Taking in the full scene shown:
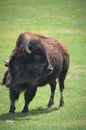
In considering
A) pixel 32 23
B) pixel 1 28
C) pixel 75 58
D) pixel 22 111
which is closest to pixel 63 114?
pixel 22 111

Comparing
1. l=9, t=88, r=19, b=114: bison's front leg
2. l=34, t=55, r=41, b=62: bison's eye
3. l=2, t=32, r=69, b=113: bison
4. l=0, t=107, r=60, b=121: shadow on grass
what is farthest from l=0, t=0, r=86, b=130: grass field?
l=34, t=55, r=41, b=62: bison's eye

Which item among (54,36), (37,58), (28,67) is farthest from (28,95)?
(54,36)

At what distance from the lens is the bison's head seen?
48.0 feet

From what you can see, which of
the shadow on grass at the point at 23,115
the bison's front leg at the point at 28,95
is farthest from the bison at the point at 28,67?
the shadow on grass at the point at 23,115

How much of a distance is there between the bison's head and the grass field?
883 millimetres

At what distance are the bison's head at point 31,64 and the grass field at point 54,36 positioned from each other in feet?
2.90

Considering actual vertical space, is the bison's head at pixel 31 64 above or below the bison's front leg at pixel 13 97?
above

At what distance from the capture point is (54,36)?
106 ft

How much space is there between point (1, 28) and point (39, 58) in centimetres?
1974

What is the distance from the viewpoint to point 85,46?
96.3 feet

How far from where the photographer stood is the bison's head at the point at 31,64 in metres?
14.6

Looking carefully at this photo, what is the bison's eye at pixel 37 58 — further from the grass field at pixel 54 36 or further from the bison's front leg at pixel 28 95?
the grass field at pixel 54 36

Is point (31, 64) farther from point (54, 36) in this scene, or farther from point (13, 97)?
point (54, 36)

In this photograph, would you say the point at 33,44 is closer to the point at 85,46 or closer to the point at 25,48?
the point at 25,48
